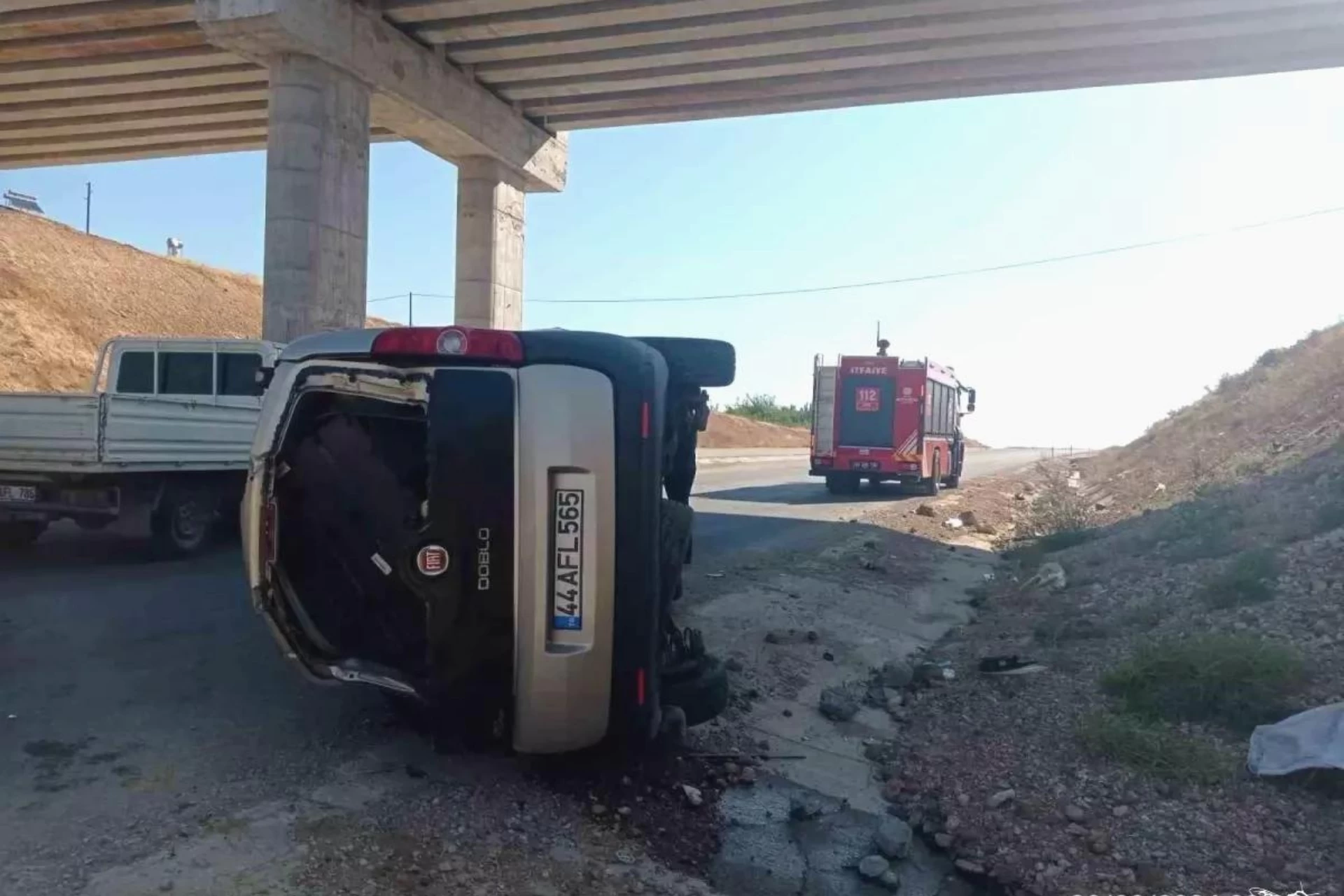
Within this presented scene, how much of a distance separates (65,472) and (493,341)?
7317mm

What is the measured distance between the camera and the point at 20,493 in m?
9.51

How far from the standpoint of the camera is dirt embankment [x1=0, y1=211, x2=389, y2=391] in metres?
32.3

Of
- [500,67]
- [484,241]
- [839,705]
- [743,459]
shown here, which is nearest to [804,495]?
[484,241]

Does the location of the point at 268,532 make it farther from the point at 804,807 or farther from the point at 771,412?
the point at 771,412

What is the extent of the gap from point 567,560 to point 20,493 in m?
7.87

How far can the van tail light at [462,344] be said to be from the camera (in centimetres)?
391

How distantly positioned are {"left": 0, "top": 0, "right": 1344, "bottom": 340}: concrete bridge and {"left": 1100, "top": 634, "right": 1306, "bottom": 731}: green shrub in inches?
451

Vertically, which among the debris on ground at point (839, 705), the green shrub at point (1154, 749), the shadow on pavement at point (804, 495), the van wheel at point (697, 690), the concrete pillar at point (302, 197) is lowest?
the debris on ground at point (839, 705)

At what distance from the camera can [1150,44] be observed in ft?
53.3

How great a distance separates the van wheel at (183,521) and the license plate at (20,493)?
984 millimetres

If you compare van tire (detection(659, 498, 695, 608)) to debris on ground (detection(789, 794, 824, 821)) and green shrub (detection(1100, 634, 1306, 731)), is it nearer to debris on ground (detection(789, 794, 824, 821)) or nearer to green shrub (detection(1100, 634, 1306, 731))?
debris on ground (detection(789, 794, 824, 821))

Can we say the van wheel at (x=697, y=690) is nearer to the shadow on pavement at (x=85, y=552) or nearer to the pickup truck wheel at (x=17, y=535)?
the shadow on pavement at (x=85, y=552)

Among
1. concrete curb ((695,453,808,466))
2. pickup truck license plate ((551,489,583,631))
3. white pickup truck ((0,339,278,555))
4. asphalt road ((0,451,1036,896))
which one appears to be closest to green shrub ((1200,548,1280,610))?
pickup truck license plate ((551,489,583,631))

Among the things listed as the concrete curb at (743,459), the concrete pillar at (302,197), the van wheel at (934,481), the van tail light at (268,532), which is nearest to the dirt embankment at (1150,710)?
the van tail light at (268,532)
